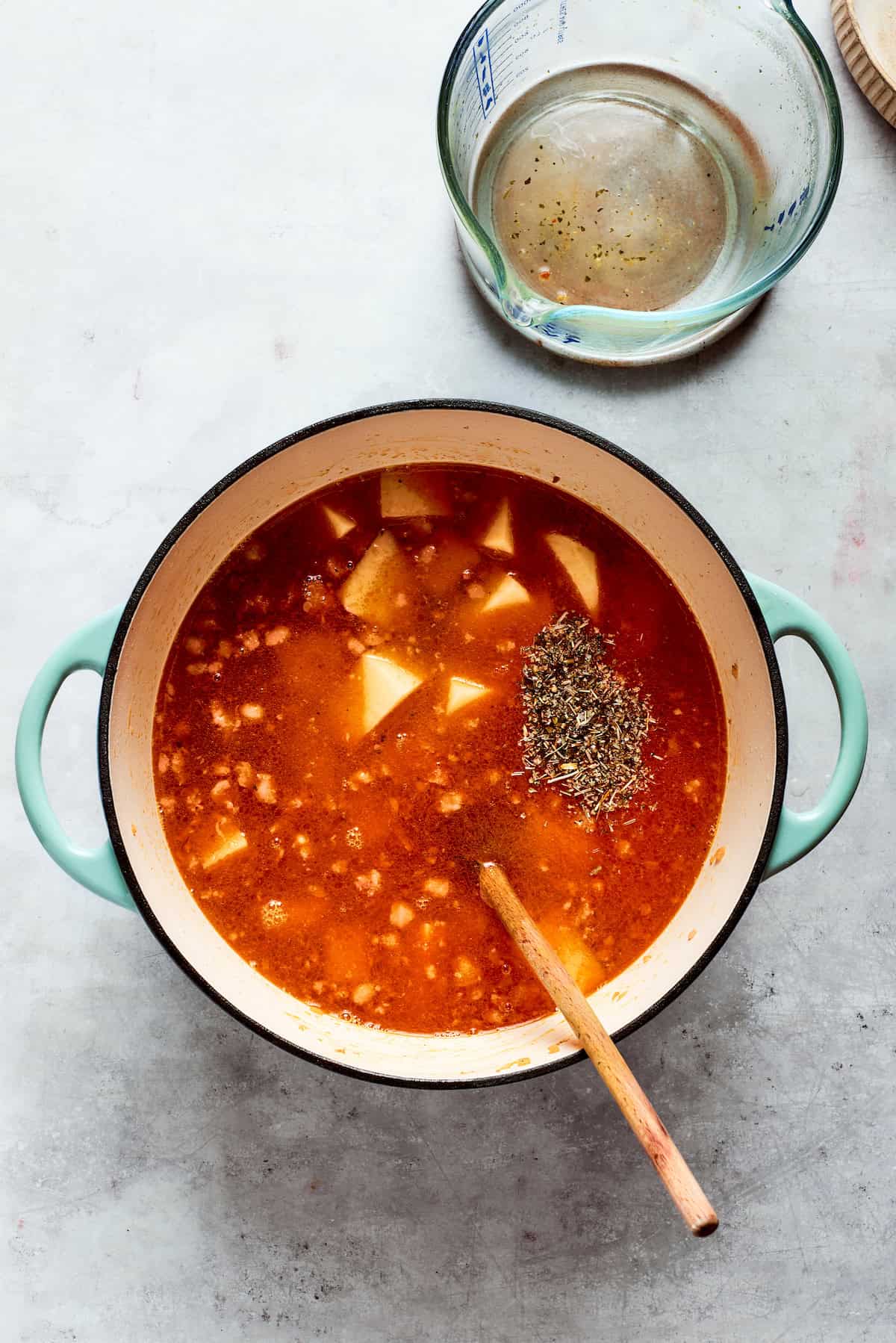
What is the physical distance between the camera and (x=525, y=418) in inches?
61.1

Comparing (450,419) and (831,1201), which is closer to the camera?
(450,419)

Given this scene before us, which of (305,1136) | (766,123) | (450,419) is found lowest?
(305,1136)

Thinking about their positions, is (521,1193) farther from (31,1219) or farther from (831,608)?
(831,608)

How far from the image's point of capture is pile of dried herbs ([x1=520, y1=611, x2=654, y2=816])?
166 centimetres

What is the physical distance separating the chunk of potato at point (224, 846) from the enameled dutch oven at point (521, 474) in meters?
0.05

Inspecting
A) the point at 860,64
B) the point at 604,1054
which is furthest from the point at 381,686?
the point at 860,64

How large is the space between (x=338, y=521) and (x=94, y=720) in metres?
0.51

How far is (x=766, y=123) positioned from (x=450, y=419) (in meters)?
0.70

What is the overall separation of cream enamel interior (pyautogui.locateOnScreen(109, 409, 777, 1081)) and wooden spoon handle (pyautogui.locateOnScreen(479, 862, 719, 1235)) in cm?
17

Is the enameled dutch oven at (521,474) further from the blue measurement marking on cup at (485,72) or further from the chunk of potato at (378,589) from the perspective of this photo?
the blue measurement marking on cup at (485,72)

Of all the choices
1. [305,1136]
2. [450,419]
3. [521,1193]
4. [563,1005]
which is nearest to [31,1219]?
[305,1136]

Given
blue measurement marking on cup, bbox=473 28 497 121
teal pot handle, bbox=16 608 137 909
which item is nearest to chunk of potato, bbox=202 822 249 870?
teal pot handle, bbox=16 608 137 909

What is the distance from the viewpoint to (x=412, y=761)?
1.67 metres

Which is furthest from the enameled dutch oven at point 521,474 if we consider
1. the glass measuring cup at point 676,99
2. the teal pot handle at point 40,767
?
the glass measuring cup at point 676,99
